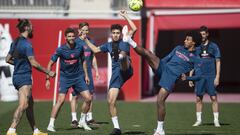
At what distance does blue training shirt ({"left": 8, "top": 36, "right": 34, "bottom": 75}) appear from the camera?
39.8ft

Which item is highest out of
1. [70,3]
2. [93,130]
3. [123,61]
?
[70,3]

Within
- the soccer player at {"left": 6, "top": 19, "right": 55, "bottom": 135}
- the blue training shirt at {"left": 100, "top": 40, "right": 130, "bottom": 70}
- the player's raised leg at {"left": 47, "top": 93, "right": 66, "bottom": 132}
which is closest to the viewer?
the soccer player at {"left": 6, "top": 19, "right": 55, "bottom": 135}

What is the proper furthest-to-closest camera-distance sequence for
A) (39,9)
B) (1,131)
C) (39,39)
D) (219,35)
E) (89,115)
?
1. (219,35)
2. (39,9)
3. (39,39)
4. (89,115)
5. (1,131)

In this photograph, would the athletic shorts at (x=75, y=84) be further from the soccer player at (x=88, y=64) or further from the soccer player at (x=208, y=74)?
the soccer player at (x=208, y=74)

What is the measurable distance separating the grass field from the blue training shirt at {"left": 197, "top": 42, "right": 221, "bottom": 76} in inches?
49.2

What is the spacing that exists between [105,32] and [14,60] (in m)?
11.2

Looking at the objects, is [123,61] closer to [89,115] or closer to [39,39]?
[89,115]

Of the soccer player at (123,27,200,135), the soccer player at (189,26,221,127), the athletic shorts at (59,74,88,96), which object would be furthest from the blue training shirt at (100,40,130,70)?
the soccer player at (189,26,221,127)

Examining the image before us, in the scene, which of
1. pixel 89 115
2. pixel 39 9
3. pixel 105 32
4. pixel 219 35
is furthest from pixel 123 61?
pixel 219 35

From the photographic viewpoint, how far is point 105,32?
23.4 m

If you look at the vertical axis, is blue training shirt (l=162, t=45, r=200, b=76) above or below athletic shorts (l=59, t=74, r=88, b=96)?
above

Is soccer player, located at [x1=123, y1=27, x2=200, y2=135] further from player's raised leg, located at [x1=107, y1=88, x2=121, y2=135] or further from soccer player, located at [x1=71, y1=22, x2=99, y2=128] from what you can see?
soccer player, located at [x1=71, y1=22, x2=99, y2=128]

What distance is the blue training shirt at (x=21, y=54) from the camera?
12133 millimetres

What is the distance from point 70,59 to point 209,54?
11.3 ft
